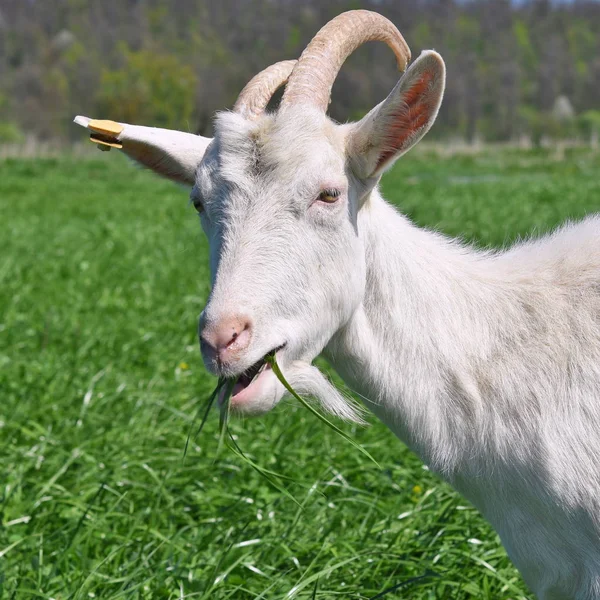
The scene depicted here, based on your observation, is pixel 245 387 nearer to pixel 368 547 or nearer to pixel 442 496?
pixel 368 547

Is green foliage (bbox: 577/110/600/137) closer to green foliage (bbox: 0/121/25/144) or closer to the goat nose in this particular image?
green foliage (bbox: 0/121/25/144)

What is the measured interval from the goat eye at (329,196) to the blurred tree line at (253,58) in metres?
45.1

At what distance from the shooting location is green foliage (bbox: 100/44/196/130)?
178 feet

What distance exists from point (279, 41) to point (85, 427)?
101 m

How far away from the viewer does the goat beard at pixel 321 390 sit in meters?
2.56

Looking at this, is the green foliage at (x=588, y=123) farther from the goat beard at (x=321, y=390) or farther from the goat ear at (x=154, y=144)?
the goat beard at (x=321, y=390)

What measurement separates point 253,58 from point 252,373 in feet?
289

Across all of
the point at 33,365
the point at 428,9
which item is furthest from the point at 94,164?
the point at 428,9

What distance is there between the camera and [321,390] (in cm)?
265

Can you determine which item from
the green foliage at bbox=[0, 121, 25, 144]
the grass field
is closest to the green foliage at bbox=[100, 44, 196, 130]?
the green foliage at bbox=[0, 121, 25, 144]

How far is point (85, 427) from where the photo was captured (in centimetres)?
477

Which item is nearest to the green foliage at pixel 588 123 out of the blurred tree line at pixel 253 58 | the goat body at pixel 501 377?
the blurred tree line at pixel 253 58

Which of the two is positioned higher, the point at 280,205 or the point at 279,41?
the point at 280,205

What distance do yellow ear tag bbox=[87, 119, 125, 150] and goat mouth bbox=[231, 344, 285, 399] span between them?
96 centimetres
